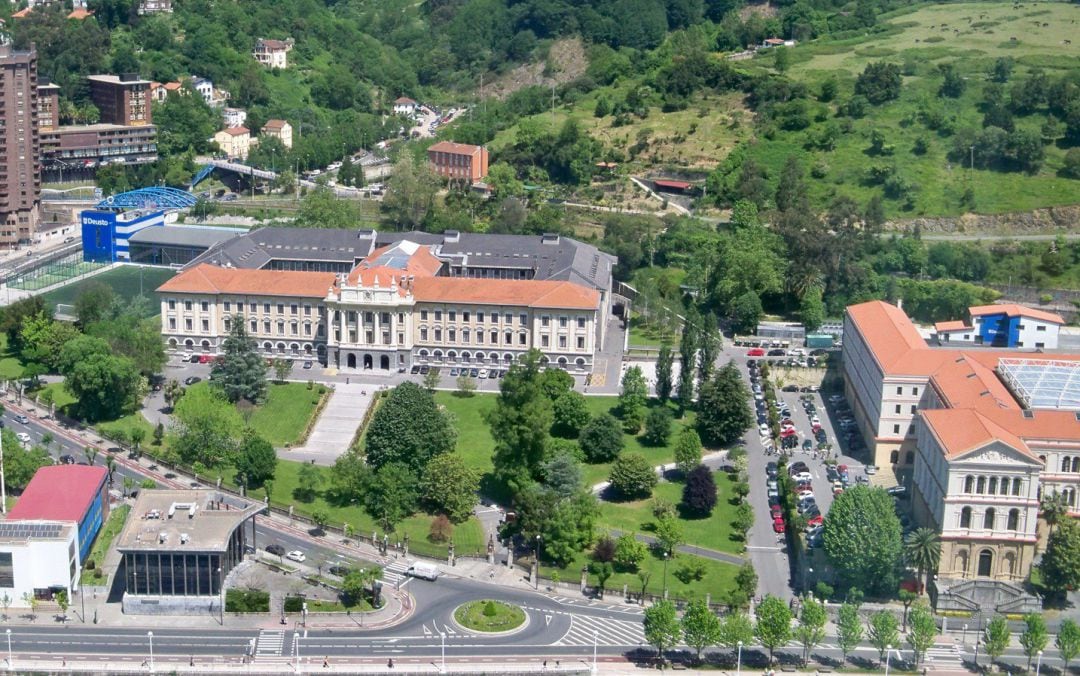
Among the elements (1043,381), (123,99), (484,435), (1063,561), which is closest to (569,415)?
(484,435)

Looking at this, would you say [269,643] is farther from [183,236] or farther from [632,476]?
[183,236]

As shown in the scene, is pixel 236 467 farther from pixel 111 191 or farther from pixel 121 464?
pixel 111 191

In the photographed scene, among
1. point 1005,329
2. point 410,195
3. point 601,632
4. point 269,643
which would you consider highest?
point 410,195

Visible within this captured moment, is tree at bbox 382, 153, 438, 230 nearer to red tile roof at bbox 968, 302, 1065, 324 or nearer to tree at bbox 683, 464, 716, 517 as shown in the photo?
red tile roof at bbox 968, 302, 1065, 324

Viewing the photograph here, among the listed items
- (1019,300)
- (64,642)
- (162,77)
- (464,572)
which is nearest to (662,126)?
(1019,300)

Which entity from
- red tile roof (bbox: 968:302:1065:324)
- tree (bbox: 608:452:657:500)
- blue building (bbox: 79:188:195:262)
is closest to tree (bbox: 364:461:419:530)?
tree (bbox: 608:452:657:500)

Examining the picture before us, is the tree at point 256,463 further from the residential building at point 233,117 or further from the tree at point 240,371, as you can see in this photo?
the residential building at point 233,117
